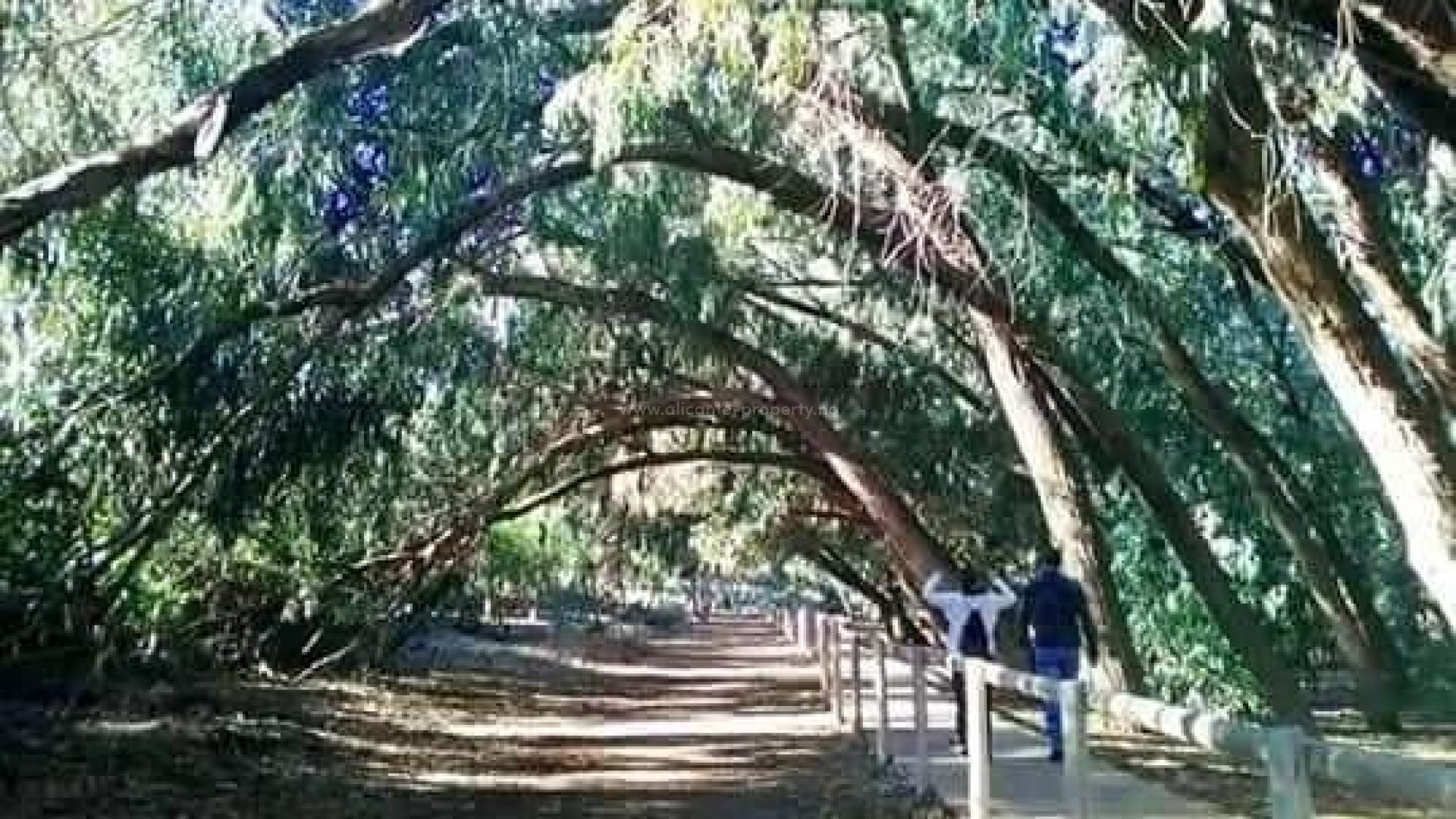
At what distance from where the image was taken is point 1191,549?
1831cm

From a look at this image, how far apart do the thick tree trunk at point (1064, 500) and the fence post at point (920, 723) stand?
2.86 metres

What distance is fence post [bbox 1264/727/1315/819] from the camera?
15.4 feet

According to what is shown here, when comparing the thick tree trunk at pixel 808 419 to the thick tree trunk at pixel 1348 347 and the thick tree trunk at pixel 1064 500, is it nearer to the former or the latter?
→ the thick tree trunk at pixel 1064 500

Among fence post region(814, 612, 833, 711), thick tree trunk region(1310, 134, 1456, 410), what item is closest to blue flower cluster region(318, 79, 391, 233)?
thick tree trunk region(1310, 134, 1456, 410)

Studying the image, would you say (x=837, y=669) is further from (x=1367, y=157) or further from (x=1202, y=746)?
(x=1202, y=746)

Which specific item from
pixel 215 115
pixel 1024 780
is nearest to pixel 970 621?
pixel 1024 780

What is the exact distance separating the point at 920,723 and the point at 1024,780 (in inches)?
38.8

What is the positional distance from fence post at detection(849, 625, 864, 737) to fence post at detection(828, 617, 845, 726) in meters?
1.31

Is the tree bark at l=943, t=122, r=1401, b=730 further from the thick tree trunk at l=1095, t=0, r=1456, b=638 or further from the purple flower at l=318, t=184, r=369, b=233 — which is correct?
the purple flower at l=318, t=184, r=369, b=233

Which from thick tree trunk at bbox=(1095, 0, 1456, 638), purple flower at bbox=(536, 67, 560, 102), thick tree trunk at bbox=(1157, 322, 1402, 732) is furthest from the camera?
thick tree trunk at bbox=(1157, 322, 1402, 732)

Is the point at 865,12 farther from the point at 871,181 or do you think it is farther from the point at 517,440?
the point at 517,440

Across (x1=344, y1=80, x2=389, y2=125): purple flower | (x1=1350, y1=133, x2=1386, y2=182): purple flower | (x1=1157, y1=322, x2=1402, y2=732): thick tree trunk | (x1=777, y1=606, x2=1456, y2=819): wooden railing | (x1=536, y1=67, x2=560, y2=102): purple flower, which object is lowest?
(x1=777, y1=606, x2=1456, y2=819): wooden railing

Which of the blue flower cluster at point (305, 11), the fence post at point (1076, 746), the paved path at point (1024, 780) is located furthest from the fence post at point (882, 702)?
the fence post at point (1076, 746)

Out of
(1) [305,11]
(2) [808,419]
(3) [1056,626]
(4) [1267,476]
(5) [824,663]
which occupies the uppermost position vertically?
(1) [305,11]
